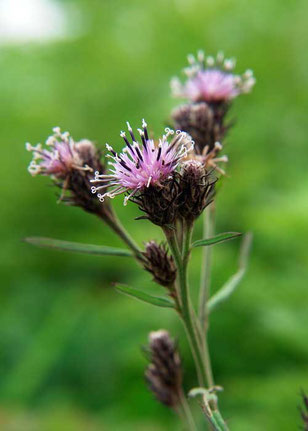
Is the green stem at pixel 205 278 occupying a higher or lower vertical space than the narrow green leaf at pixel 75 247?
lower

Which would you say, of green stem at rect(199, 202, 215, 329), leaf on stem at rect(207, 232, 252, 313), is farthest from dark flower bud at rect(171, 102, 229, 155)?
leaf on stem at rect(207, 232, 252, 313)

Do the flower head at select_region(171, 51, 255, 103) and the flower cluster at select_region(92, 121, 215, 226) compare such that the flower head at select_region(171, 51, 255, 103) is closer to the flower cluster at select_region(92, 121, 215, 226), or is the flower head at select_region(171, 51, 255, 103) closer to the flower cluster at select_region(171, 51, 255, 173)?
the flower cluster at select_region(171, 51, 255, 173)

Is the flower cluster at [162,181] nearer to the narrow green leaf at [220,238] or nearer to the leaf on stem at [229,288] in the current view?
the narrow green leaf at [220,238]

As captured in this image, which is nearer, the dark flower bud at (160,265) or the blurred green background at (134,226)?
the dark flower bud at (160,265)

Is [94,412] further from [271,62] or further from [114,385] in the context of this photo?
[271,62]

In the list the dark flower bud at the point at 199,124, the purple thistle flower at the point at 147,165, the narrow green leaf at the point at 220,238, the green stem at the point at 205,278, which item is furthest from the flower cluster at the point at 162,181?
the dark flower bud at the point at 199,124

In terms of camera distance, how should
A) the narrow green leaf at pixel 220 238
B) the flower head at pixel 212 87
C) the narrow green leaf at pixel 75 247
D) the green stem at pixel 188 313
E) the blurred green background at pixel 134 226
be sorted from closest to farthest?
the narrow green leaf at pixel 220 238 → the green stem at pixel 188 313 → the narrow green leaf at pixel 75 247 → the flower head at pixel 212 87 → the blurred green background at pixel 134 226

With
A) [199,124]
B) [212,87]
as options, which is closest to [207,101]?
[212,87]

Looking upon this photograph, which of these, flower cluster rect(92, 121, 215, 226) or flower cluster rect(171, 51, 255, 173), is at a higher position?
flower cluster rect(171, 51, 255, 173)
